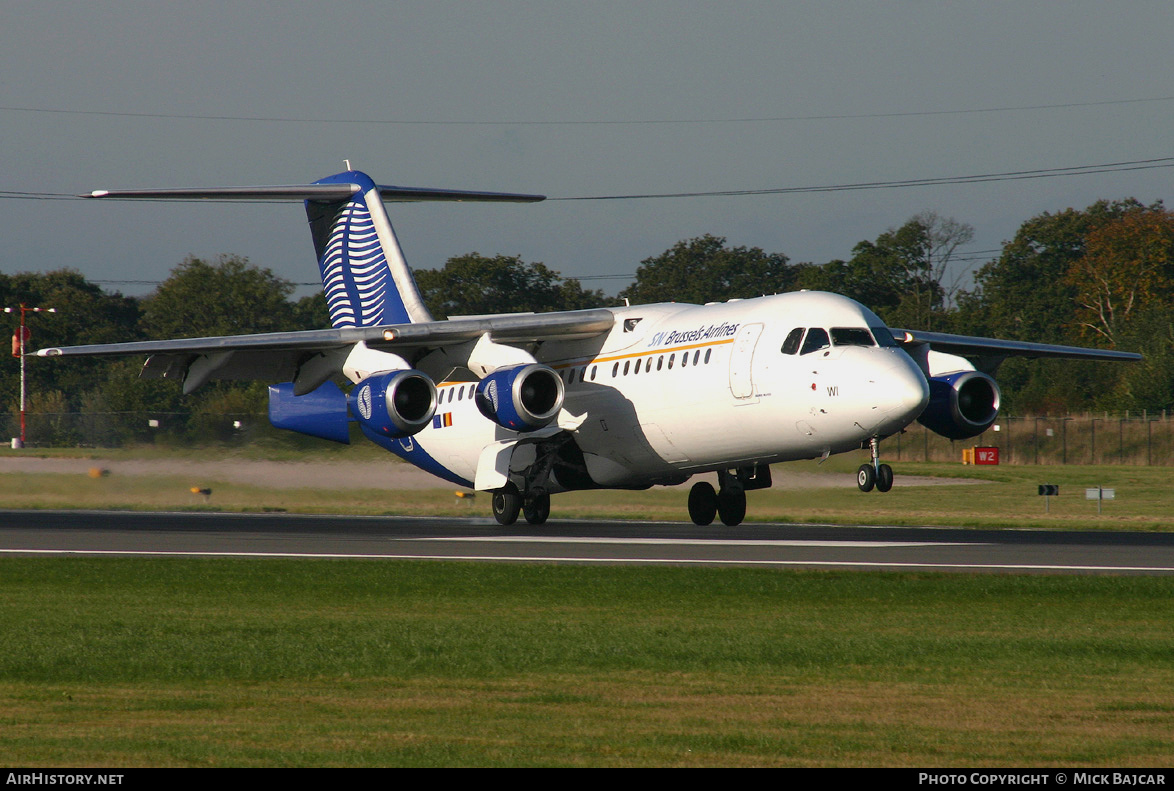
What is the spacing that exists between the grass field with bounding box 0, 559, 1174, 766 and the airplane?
270 inches

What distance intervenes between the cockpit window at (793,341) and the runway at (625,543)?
9.97ft

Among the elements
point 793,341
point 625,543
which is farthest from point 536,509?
point 793,341

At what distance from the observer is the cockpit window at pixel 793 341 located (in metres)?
23.1

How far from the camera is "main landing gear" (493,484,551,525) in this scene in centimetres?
2780

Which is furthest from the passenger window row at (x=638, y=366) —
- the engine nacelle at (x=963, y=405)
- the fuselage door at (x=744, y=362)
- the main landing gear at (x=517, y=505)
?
the engine nacelle at (x=963, y=405)

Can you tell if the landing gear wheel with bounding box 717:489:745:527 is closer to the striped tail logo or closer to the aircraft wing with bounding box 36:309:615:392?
A: the aircraft wing with bounding box 36:309:615:392

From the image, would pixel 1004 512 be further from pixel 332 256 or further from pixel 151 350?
pixel 151 350

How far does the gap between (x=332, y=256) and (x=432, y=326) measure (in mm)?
7539

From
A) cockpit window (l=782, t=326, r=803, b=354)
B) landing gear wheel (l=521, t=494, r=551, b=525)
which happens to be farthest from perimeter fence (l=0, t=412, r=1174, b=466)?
cockpit window (l=782, t=326, r=803, b=354)

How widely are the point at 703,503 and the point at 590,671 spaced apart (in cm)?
1814

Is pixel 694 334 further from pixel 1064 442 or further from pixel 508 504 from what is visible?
pixel 1064 442

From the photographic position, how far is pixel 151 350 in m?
26.9

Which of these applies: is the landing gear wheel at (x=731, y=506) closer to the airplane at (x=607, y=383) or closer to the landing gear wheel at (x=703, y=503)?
the airplane at (x=607, y=383)

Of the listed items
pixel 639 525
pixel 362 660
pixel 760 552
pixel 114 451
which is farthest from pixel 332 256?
pixel 362 660
